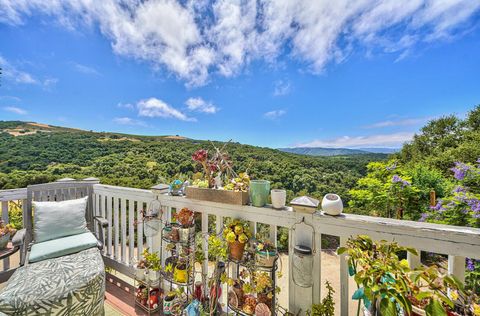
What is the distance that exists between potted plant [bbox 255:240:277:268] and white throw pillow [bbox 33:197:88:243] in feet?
7.22

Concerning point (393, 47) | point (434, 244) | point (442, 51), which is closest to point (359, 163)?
point (442, 51)

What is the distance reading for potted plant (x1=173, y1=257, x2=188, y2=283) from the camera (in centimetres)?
166

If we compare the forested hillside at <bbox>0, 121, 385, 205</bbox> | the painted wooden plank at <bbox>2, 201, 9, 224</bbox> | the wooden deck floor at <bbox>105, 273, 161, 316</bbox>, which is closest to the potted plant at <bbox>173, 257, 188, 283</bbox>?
the wooden deck floor at <bbox>105, 273, 161, 316</bbox>

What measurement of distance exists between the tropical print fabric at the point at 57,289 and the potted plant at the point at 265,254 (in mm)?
1434

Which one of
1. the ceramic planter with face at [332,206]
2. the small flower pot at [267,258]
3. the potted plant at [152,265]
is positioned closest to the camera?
the ceramic planter with face at [332,206]

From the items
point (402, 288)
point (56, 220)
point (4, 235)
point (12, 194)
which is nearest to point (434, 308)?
point (402, 288)

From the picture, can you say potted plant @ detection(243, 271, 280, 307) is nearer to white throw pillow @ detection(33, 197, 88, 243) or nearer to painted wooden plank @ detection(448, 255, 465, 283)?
painted wooden plank @ detection(448, 255, 465, 283)

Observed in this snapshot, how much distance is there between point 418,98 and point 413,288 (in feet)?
36.5

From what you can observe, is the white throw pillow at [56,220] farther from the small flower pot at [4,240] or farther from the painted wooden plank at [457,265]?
the painted wooden plank at [457,265]

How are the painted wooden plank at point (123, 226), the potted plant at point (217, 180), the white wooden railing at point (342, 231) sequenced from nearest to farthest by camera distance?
1. the white wooden railing at point (342, 231)
2. the potted plant at point (217, 180)
3. the painted wooden plank at point (123, 226)

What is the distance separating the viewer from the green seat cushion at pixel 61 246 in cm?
181

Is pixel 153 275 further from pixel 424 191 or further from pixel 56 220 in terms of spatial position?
pixel 424 191

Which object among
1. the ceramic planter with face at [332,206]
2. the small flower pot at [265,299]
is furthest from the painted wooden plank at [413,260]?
the small flower pot at [265,299]

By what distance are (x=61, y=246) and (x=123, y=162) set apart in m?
9.12
